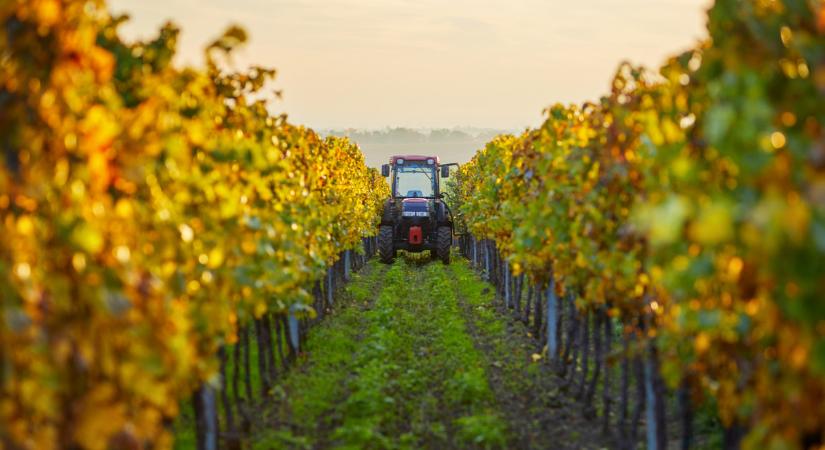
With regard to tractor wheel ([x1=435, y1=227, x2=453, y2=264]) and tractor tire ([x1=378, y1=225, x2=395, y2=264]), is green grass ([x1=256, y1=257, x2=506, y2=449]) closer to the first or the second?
tractor wheel ([x1=435, y1=227, x2=453, y2=264])

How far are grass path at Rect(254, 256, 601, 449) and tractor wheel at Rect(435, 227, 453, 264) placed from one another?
28.2 ft

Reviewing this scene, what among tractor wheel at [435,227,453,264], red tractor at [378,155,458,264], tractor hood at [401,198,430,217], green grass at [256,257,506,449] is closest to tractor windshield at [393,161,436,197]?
red tractor at [378,155,458,264]

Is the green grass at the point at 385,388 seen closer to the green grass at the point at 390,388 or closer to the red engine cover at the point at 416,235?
the green grass at the point at 390,388

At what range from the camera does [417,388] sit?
11.0 metres

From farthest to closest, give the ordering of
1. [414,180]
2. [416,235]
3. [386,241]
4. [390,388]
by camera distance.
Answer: [414,180] < [386,241] < [416,235] < [390,388]

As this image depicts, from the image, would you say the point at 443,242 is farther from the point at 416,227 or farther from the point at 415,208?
the point at 415,208

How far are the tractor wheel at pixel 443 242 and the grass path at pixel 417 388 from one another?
858cm

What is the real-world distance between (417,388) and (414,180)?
17736 mm

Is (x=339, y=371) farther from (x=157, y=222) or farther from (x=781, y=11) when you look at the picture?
(x=781, y=11)

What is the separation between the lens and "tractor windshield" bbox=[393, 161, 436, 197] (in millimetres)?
28125

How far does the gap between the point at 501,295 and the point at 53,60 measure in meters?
15.0

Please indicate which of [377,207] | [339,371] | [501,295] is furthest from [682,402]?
[377,207]

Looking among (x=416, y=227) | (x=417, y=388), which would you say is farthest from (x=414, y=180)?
(x=417, y=388)

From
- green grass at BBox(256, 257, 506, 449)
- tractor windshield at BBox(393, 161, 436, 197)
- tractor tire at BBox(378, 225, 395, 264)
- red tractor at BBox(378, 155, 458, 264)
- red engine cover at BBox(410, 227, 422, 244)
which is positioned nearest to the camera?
green grass at BBox(256, 257, 506, 449)
